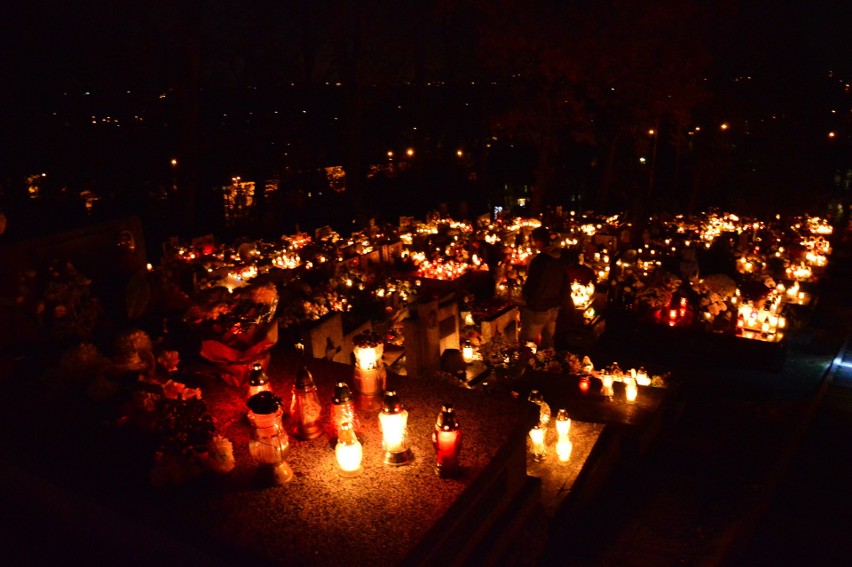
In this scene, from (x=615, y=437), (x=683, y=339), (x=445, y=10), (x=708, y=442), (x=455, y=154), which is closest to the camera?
(x=615, y=437)

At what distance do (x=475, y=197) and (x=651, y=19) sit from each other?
455 inches

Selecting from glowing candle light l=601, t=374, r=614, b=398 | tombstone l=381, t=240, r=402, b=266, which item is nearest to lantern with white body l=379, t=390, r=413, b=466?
glowing candle light l=601, t=374, r=614, b=398

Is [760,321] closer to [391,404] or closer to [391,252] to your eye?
[391,252]

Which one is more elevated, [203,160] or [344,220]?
[203,160]

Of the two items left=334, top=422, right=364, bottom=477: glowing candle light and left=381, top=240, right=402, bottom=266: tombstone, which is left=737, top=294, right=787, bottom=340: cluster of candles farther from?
left=334, top=422, right=364, bottom=477: glowing candle light

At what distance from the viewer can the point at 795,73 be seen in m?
22.0

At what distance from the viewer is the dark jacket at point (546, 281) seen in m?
7.68

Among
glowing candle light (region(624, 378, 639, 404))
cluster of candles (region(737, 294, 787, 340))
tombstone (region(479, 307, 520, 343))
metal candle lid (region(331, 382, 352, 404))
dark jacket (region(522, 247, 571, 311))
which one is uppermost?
metal candle lid (region(331, 382, 352, 404))

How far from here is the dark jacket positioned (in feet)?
25.2

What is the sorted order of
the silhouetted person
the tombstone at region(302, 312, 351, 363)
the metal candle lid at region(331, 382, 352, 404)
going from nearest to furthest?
the metal candle lid at region(331, 382, 352, 404), the tombstone at region(302, 312, 351, 363), the silhouetted person

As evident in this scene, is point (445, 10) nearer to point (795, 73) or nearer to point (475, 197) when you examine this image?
point (475, 197)

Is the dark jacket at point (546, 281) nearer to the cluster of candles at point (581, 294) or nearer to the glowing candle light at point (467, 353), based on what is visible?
the glowing candle light at point (467, 353)

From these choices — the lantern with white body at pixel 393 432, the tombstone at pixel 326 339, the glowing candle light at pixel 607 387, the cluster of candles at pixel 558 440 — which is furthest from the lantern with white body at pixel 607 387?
the lantern with white body at pixel 393 432

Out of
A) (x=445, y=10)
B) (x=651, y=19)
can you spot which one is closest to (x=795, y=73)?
(x=651, y=19)
